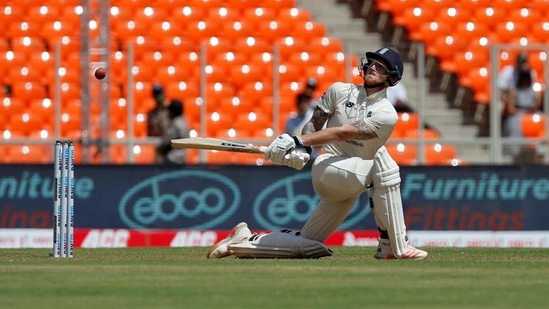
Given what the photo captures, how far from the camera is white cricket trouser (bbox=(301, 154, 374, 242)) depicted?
10.0 metres

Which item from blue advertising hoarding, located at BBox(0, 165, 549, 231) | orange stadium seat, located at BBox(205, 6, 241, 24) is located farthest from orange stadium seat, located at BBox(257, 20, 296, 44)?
Result: blue advertising hoarding, located at BBox(0, 165, 549, 231)

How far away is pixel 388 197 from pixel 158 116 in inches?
266

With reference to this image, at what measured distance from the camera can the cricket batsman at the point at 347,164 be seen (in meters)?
9.95

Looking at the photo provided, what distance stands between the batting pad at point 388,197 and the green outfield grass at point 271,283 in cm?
31

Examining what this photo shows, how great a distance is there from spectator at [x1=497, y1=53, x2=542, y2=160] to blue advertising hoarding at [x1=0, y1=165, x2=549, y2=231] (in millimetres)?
802

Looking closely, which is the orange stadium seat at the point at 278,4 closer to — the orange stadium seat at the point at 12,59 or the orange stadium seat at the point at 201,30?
the orange stadium seat at the point at 201,30

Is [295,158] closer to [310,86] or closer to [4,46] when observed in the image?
[310,86]

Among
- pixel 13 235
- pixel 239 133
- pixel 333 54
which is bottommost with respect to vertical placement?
pixel 13 235

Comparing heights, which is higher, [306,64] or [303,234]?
[306,64]

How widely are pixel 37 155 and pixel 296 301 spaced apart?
9.24 m

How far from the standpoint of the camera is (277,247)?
10297 mm

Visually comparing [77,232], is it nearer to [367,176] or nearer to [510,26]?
[367,176]

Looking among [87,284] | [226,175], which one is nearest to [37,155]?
[226,175]

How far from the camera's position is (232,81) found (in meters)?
17.1
